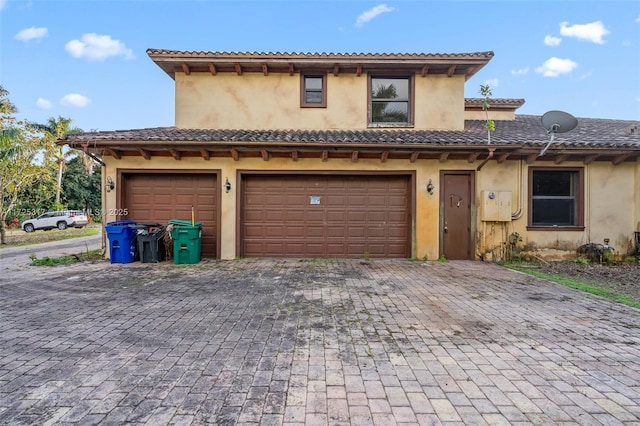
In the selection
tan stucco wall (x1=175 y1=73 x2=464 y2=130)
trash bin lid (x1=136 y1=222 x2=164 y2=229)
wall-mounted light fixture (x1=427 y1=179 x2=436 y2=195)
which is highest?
tan stucco wall (x1=175 y1=73 x2=464 y2=130)

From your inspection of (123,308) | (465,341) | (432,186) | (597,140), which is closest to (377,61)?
(432,186)

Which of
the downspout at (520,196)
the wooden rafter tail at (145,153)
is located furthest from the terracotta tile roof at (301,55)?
the downspout at (520,196)

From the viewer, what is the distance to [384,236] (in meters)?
8.78

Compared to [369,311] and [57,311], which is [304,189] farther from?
[57,311]

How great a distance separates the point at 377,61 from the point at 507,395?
8828 millimetres

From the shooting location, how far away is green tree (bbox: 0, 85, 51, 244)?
13.2 m

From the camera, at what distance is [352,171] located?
858 centimetres

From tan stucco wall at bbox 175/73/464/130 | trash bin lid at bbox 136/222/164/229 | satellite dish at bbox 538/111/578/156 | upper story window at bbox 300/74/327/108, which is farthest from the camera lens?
upper story window at bbox 300/74/327/108

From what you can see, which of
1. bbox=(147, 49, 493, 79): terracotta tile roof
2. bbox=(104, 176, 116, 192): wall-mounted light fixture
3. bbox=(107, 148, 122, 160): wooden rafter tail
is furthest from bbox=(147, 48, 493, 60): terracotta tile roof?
bbox=(104, 176, 116, 192): wall-mounted light fixture

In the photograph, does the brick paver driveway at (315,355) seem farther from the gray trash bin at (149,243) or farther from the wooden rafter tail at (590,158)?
the wooden rafter tail at (590,158)

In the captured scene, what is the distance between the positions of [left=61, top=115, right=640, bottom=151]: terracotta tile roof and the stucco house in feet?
A: 0.20

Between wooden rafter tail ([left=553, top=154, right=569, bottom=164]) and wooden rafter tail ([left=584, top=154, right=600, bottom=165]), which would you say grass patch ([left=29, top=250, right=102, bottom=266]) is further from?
wooden rafter tail ([left=584, top=154, right=600, bottom=165])

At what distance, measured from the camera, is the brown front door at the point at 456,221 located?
8.56 m

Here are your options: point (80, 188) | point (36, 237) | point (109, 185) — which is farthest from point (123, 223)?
point (80, 188)
